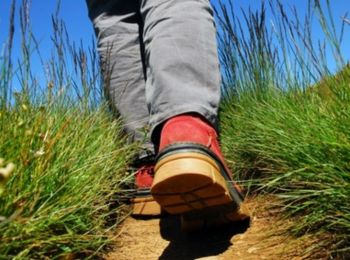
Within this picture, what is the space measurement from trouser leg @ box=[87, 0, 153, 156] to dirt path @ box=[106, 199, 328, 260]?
0.39 m

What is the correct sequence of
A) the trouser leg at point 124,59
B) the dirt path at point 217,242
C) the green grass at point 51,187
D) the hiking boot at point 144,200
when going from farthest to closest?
the trouser leg at point 124,59
the hiking boot at point 144,200
the dirt path at point 217,242
the green grass at point 51,187

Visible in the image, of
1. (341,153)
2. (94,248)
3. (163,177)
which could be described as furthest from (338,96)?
(94,248)

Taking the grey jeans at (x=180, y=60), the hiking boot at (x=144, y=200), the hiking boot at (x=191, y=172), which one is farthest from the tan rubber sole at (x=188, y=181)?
the hiking boot at (x=144, y=200)

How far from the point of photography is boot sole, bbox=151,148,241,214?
107 cm

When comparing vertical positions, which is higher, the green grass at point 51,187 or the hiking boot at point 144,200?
the green grass at point 51,187

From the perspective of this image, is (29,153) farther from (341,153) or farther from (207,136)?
(341,153)

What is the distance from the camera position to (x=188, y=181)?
3.55 feet

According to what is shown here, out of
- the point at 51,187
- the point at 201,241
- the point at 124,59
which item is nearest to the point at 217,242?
the point at 201,241

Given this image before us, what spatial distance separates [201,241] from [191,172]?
40 cm

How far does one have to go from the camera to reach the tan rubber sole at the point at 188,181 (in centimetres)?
107

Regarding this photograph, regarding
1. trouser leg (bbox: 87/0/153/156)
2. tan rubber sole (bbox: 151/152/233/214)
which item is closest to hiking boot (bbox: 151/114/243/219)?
tan rubber sole (bbox: 151/152/233/214)

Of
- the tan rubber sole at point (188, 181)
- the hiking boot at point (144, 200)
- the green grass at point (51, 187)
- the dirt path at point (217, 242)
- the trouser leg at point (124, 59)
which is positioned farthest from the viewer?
the trouser leg at point (124, 59)

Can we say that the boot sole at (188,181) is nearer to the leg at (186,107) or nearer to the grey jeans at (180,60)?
the leg at (186,107)

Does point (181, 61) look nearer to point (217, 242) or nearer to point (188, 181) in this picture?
point (188, 181)
